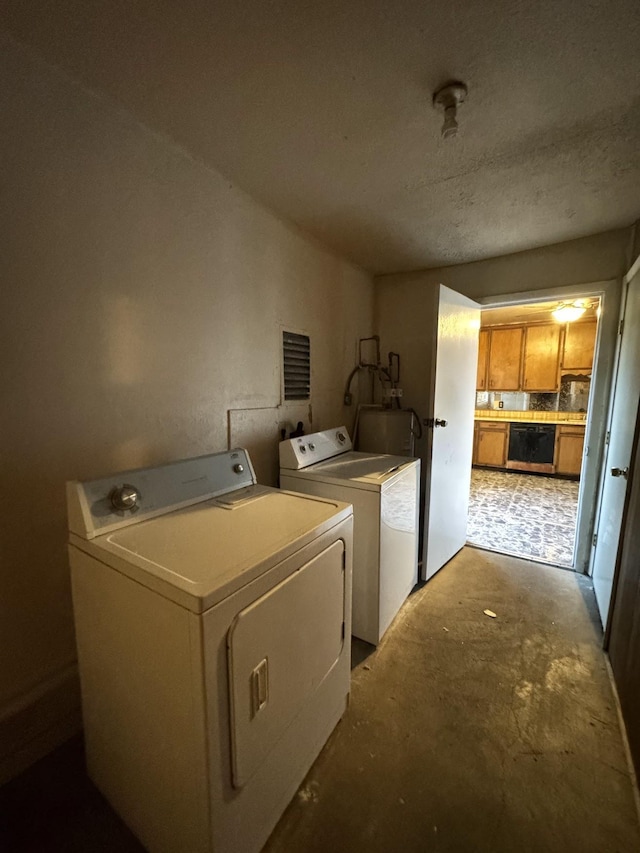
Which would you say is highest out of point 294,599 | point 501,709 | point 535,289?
point 535,289

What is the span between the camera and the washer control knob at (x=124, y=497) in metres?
1.08

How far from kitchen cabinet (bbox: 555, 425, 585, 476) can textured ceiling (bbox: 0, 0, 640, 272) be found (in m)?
3.74

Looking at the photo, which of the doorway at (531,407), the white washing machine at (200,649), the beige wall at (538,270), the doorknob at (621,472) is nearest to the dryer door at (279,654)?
the white washing machine at (200,649)

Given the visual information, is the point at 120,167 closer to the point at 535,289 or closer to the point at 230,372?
the point at 230,372

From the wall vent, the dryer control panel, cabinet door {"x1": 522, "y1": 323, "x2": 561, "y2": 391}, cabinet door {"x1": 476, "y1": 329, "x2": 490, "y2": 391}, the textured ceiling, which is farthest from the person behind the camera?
cabinet door {"x1": 476, "y1": 329, "x2": 490, "y2": 391}

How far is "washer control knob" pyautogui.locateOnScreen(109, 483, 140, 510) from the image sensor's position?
1084 mm

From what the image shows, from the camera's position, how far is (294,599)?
1.02 m

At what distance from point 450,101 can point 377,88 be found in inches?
9.9

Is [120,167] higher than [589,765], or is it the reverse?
[120,167]

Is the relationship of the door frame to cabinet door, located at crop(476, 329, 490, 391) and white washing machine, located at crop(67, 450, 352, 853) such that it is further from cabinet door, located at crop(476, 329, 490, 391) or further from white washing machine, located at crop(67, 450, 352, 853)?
cabinet door, located at crop(476, 329, 490, 391)

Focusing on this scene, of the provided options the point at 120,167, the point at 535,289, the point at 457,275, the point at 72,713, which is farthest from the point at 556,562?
the point at 120,167

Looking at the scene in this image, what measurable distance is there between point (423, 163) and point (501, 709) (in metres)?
2.37

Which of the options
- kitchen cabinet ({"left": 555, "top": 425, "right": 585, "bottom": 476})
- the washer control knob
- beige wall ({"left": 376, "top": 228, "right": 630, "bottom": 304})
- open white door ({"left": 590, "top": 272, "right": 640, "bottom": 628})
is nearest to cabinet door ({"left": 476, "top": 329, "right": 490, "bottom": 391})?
kitchen cabinet ({"left": 555, "top": 425, "right": 585, "bottom": 476})

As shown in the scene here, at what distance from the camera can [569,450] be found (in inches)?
196
